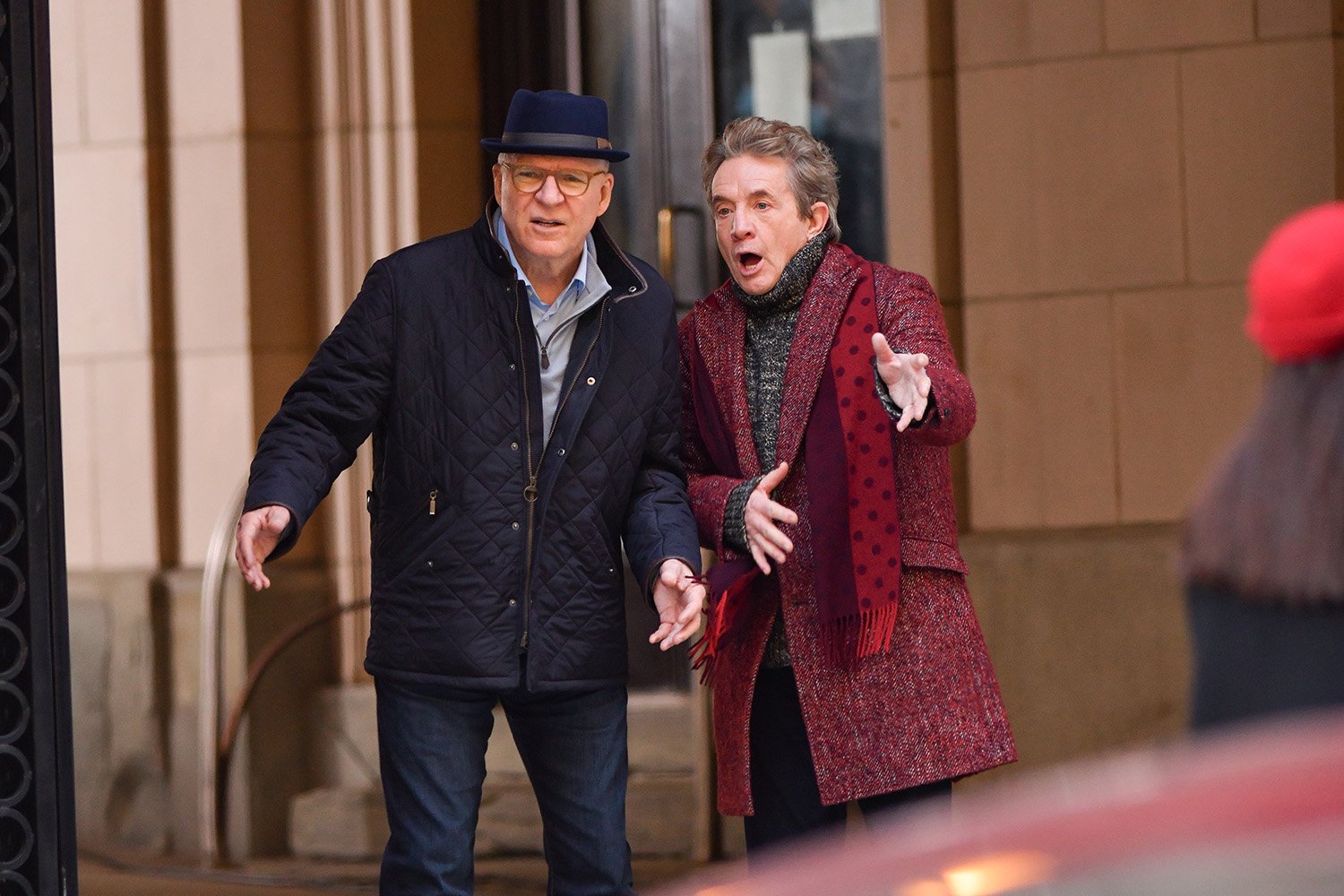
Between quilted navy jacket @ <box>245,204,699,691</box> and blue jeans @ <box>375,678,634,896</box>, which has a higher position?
quilted navy jacket @ <box>245,204,699,691</box>

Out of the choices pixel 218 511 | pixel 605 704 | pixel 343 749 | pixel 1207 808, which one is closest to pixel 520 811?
pixel 343 749

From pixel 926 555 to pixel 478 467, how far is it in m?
0.95

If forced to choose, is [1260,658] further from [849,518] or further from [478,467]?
[478,467]

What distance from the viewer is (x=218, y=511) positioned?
730 centimetres

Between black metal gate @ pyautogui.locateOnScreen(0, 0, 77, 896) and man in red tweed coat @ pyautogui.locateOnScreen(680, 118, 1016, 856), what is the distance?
140 centimetres

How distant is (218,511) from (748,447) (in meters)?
3.77

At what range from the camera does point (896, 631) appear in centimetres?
396

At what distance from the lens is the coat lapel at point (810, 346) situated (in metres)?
3.99

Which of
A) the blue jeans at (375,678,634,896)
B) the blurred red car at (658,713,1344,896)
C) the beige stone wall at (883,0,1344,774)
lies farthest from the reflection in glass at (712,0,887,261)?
the blurred red car at (658,713,1344,896)

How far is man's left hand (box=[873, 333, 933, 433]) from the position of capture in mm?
3691

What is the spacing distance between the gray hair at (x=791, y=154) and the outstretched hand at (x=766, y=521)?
0.60 metres

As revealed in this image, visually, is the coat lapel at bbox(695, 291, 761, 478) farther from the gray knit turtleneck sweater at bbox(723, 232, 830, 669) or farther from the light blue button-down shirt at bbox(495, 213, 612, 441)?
the light blue button-down shirt at bbox(495, 213, 612, 441)

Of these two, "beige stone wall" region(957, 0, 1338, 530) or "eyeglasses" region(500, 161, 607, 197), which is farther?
"beige stone wall" region(957, 0, 1338, 530)

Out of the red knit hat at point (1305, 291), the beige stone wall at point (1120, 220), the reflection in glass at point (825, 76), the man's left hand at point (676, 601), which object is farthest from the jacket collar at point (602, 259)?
the reflection in glass at point (825, 76)
